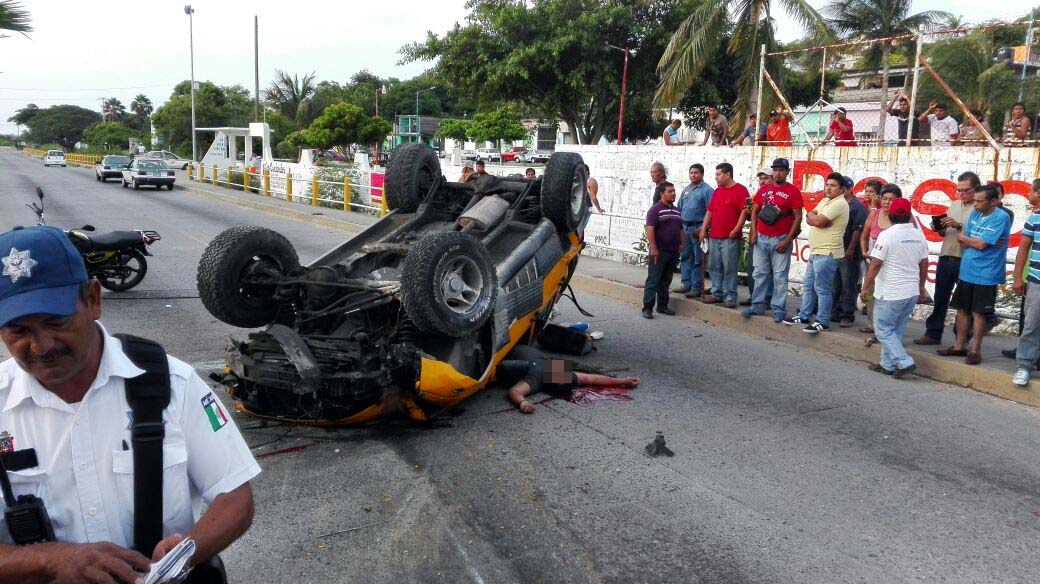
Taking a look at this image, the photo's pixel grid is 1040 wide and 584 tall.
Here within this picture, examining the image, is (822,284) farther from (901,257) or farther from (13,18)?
(13,18)

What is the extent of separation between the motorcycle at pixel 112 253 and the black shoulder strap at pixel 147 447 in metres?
9.31

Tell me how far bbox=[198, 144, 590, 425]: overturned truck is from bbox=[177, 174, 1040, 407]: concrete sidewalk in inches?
113

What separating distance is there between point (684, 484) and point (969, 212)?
4885 mm

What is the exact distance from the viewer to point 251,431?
572 cm

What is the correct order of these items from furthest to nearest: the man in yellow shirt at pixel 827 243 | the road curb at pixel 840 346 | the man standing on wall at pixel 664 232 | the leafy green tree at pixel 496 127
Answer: the leafy green tree at pixel 496 127 → the man standing on wall at pixel 664 232 → the man in yellow shirt at pixel 827 243 → the road curb at pixel 840 346

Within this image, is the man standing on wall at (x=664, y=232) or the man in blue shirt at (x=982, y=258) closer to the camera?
the man in blue shirt at (x=982, y=258)

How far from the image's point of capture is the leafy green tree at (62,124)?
399ft

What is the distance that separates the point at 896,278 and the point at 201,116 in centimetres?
6753

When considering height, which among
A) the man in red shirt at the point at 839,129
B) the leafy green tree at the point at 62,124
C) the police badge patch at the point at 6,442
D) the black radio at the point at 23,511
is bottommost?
the black radio at the point at 23,511

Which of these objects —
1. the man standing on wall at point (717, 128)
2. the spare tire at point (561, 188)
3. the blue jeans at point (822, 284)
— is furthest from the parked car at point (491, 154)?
the spare tire at point (561, 188)

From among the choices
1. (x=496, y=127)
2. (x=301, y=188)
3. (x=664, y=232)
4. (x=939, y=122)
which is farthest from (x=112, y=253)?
(x=496, y=127)

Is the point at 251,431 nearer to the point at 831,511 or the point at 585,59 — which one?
the point at 831,511

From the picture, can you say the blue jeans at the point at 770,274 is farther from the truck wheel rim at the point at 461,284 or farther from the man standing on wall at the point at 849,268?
the truck wheel rim at the point at 461,284

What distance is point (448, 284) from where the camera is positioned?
19.2ft
